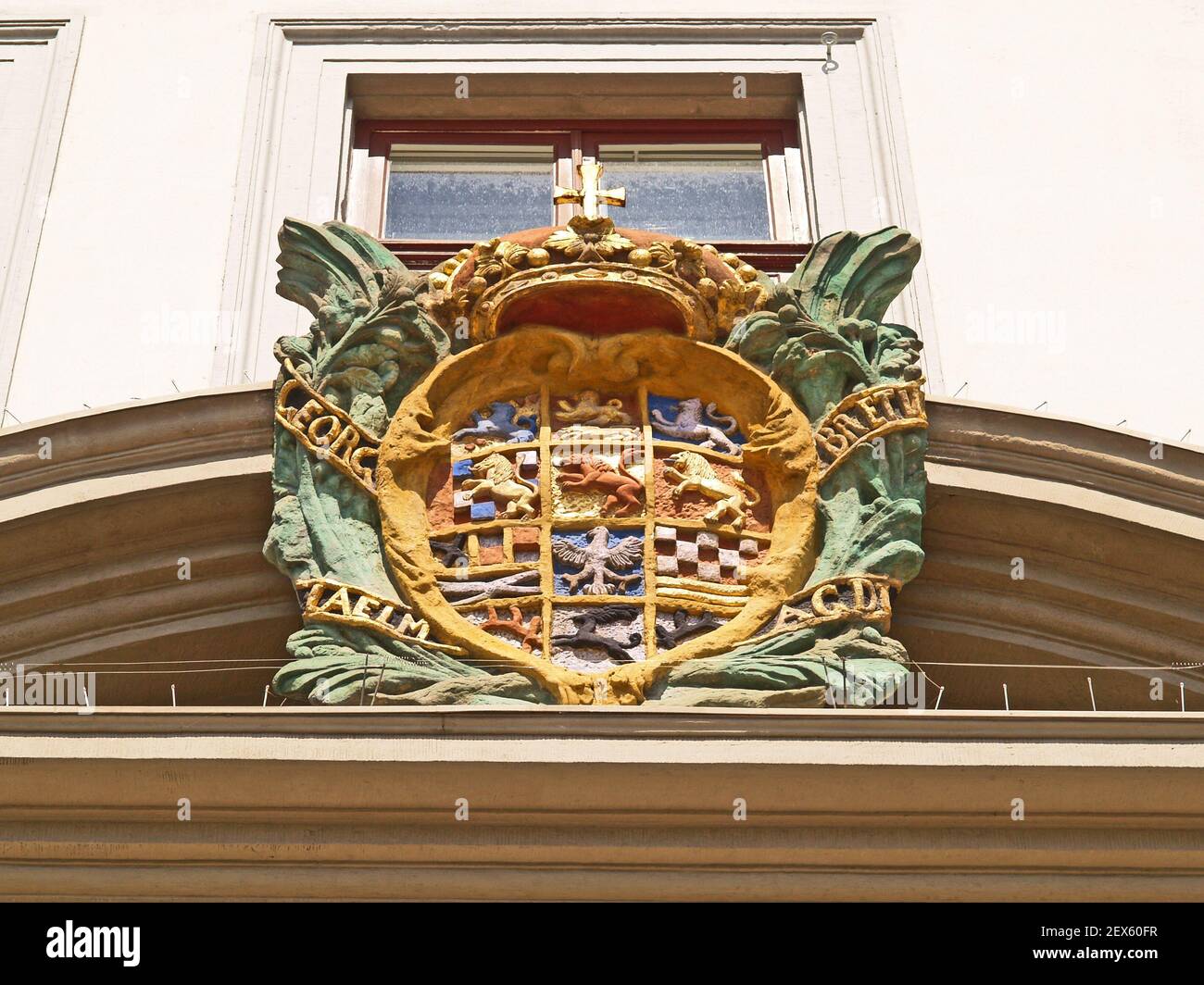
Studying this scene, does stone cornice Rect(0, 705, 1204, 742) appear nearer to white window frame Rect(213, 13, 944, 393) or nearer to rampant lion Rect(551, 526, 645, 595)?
rampant lion Rect(551, 526, 645, 595)

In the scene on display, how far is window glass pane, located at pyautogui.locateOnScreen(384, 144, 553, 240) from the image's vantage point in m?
7.69

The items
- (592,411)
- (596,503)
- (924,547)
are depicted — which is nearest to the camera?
(596,503)

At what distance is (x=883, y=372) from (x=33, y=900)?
110 inches

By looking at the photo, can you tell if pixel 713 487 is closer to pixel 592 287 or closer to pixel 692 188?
pixel 592 287

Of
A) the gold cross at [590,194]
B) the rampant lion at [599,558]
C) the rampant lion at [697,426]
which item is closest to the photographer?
the rampant lion at [599,558]

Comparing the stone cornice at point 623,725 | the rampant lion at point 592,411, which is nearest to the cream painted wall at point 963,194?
the rampant lion at point 592,411

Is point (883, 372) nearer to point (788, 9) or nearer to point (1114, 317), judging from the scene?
point (1114, 317)

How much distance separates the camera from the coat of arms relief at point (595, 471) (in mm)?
5445

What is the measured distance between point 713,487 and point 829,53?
294cm

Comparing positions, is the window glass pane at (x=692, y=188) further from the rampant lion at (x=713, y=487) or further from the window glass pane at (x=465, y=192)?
the rampant lion at (x=713, y=487)

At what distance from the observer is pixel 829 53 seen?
817 cm

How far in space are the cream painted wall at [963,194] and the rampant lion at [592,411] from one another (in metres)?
1.36

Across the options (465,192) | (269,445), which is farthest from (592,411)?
(465,192)

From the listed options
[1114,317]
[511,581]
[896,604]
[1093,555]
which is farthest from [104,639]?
[1114,317]
